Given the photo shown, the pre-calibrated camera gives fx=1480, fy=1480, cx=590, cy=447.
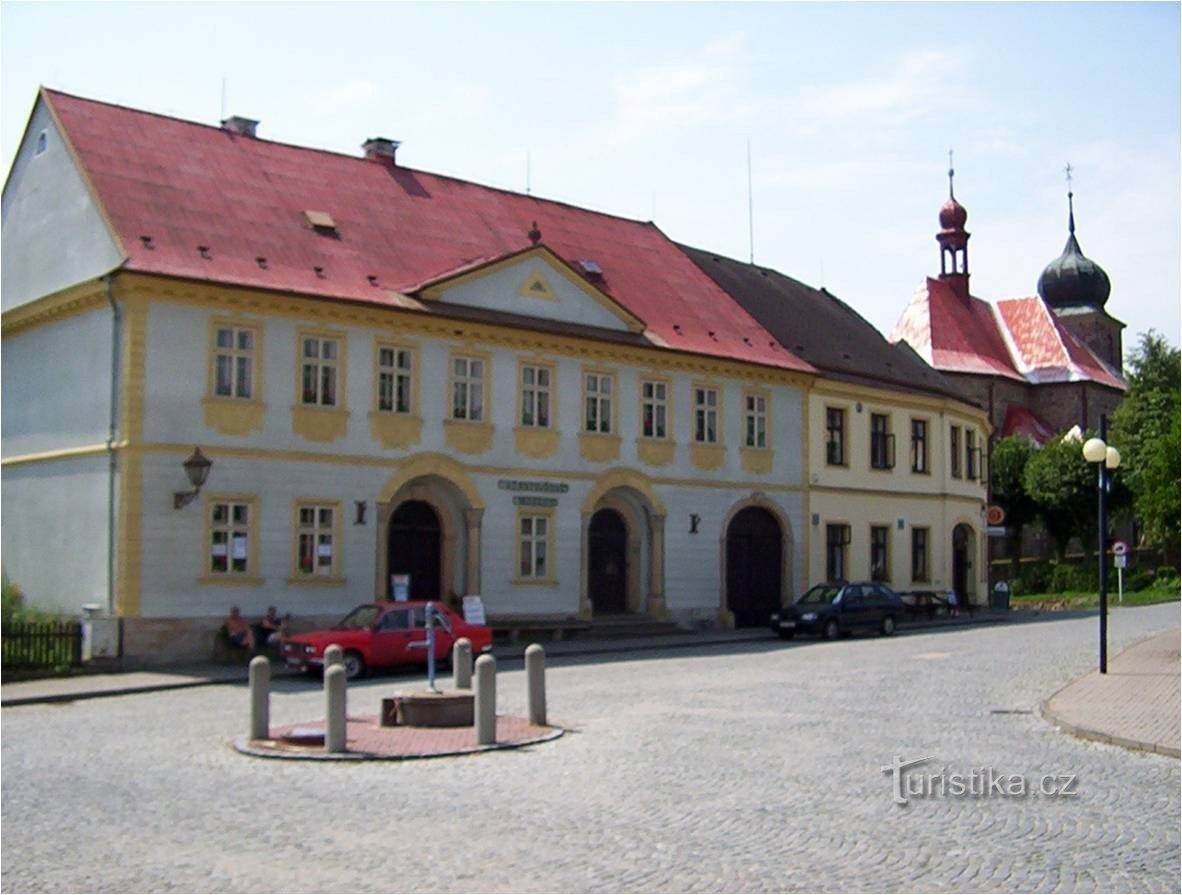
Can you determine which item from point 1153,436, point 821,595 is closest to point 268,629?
point 821,595

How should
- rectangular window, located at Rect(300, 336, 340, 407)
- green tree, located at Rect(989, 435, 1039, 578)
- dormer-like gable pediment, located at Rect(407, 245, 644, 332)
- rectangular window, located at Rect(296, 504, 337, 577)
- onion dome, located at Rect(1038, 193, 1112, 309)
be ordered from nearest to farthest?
1. rectangular window, located at Rect(296, 504, 337, 577)
2. rectangular window, located at Rect(300, 336, 340, 407)
3. dormer-like gable pediment, located at Rect(407, 245, 644, 332)
4. green tree, located at Rect(989, 435, 1039, 578)
5. onion dome, located at Rect(1038, 193, 1112, 309)

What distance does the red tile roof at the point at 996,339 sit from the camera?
78.8 meters

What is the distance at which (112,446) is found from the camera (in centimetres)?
2709

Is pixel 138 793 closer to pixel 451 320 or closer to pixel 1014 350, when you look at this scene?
pixel 451 320

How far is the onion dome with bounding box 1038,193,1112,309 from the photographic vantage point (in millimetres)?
94125

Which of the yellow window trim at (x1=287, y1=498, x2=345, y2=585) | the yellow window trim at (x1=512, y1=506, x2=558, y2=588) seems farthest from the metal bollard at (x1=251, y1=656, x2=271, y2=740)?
the yellow window trim at (x1=512, y1=506, x2=558, y2=588)

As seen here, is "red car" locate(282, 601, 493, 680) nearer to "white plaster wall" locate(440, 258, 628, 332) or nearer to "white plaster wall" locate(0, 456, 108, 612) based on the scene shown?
"white plaster wall" locate(0, 456, 108, 612)

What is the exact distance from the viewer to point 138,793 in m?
12.8

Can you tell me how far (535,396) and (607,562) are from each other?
4.71m

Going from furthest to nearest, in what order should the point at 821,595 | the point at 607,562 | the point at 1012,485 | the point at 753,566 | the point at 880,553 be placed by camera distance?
the point at 1012,485
the point at 880,553
the point at 753,566
the point at 607,562
the point at 821,595

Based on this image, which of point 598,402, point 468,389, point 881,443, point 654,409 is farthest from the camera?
point 881,443

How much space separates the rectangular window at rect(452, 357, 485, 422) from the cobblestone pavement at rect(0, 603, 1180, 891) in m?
12.3

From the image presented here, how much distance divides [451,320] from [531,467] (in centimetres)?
390

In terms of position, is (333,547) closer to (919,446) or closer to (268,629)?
(268,629)
